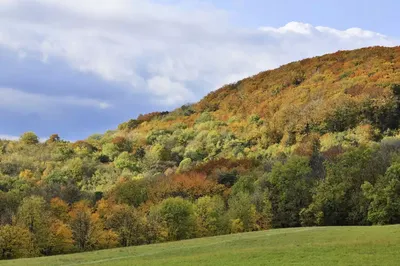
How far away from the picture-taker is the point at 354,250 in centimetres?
3369

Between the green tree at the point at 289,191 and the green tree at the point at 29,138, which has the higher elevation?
the green tree at the point at 29,138

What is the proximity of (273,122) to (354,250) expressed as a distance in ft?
332

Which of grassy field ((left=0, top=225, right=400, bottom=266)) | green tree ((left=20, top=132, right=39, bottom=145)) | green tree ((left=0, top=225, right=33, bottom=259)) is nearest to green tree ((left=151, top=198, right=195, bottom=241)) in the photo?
green tree ((left=0, top=225, right=33, bottom=259))

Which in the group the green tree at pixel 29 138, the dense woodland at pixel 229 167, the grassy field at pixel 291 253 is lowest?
the grassy field at pixel 291 253

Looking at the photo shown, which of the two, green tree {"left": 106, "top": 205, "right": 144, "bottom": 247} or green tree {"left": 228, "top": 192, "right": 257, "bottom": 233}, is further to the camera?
green tree {"left": 228, "top": 192, "right": 257, "bottom": 233}

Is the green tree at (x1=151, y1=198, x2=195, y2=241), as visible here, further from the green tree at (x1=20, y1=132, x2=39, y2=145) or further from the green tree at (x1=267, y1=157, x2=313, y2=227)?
the green tree at (x1=20, y1=132, x2=39, y2=145)

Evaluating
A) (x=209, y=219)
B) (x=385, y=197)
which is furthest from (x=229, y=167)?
(x=385, y=197)

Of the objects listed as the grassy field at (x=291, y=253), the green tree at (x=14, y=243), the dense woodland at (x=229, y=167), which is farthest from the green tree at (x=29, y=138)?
the grassy field at (x=291, y=253)

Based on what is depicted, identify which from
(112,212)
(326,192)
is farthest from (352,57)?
(112,212)

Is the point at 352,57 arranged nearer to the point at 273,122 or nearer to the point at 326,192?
the point at 273,122

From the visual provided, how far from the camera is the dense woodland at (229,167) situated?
65.8 m

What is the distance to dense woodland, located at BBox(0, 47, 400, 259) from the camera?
216ft

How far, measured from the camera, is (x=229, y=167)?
105250mm

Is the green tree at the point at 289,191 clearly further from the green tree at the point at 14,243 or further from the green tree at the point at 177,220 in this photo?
the green tree at the point at 14,243
